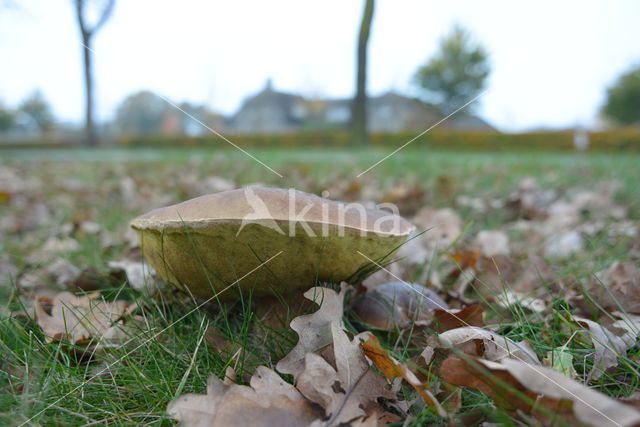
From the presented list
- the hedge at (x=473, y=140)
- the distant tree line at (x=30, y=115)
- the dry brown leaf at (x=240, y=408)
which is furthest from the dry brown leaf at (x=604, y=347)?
the distant tree line at (x=30, y=115)

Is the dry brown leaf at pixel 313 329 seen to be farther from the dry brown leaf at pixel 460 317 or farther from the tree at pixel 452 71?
the tree at pixel 452 71

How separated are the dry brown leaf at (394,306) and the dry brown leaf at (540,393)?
332 mm

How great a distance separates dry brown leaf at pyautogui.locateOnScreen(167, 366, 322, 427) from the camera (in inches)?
30.2

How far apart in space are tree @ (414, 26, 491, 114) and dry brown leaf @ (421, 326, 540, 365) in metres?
40.2

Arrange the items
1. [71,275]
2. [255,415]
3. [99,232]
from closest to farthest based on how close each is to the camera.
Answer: [255,415]
[71,275]
[99,232]

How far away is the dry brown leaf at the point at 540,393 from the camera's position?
602 millimetres

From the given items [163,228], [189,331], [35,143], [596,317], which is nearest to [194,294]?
[189,331]

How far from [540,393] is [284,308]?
590mm

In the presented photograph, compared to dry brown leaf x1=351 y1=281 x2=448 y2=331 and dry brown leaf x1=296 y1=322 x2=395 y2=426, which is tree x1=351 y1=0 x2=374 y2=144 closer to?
dry brown leaf x1=351 y1=281 x2=448 y2=331

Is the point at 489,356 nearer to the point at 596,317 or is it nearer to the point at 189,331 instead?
the point at 596,317

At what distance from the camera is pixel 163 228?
0.97m

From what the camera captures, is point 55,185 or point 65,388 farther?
point 55,185

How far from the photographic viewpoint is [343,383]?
859 millimetres

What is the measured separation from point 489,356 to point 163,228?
673 mm
